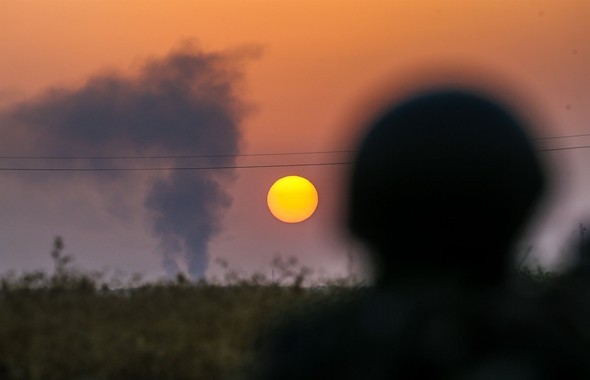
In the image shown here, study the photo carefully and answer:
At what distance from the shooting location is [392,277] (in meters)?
1.46

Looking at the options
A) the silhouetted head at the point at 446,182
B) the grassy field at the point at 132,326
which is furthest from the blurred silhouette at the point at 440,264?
the grassy field at the point at 132,326

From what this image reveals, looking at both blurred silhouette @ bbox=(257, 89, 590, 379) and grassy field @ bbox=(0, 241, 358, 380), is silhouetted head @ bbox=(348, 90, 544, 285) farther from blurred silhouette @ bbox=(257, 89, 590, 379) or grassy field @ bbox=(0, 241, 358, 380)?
grassy field @ bbox=(0, 241, 358, 380)

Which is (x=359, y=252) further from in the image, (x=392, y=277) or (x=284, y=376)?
(x=284, y=376)

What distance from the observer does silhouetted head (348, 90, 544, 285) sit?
4.94 feet

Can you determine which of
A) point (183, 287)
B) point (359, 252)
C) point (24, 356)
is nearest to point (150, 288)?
point (183, 287)

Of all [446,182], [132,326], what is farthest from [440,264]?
[132,326]

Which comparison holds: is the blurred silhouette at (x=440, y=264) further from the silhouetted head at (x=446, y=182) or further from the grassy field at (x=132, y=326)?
the grassy field at (x=132, y=326)

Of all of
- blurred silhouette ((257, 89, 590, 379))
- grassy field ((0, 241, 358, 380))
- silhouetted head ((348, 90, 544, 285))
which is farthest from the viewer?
grassy field ((0, 241, 358, 380))

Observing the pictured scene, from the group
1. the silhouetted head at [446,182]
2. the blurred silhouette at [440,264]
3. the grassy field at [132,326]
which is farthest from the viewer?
the grassy field at [132,326]

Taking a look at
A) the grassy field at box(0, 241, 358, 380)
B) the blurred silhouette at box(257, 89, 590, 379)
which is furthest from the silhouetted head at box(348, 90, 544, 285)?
the grassy field at box(0, 241, 358, 380)

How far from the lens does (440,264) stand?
146cm

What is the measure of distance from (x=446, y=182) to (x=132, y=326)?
8.57m

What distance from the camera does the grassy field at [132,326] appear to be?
27.2ft

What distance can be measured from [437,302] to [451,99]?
38 cm
